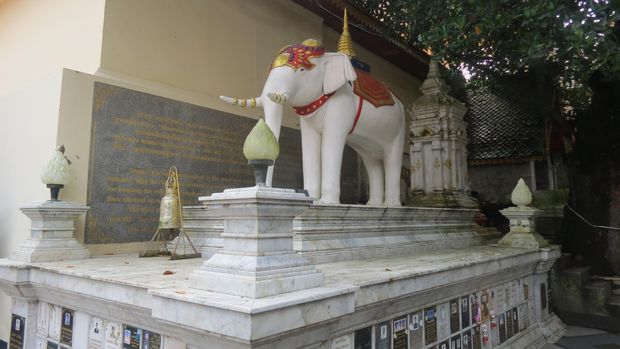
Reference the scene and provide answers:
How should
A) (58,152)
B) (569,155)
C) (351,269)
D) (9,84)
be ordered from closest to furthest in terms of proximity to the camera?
1. (351,269)
2. (58,152)
3. (9,84)
4. (569,155)

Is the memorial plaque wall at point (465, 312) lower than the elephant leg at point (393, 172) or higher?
lower

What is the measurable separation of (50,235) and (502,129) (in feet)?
44.9

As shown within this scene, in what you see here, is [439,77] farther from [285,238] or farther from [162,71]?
[285,238]

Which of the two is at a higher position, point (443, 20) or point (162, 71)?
point (443, 20)

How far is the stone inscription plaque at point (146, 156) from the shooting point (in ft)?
15.5

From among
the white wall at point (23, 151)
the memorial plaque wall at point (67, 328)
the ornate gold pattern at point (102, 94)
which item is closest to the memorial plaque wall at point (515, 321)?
the memorial plaque wall at point (67, 328)

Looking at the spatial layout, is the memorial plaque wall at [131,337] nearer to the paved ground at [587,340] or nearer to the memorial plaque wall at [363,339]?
the memorial plaque wall at [363,339]

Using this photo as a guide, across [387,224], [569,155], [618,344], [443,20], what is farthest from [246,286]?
[569,155]

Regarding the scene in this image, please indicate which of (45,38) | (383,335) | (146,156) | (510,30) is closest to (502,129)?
(510,30)

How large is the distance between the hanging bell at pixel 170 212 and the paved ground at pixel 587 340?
4856 mm

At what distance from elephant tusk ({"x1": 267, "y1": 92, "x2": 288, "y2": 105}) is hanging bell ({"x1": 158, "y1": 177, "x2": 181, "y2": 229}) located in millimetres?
1405

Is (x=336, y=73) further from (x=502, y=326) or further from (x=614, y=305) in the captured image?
(x=614, y=305)

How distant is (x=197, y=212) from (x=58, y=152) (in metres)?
1.43

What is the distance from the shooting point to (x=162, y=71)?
18.5 feet
